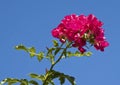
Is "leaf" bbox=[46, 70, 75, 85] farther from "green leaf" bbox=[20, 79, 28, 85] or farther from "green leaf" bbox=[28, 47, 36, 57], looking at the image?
"green leaf" bbox=[28, 47, 36, 57]

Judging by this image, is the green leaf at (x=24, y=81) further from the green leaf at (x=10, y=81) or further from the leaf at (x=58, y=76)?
the leaf at (x=58, y=76)

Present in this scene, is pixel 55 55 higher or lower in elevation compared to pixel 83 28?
lower

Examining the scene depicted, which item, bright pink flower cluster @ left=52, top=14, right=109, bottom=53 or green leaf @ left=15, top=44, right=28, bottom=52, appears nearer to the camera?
bright pink flower cluster @ left=52, top=14, right=109, bottom=53

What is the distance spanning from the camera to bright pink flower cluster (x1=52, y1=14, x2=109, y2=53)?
3.86 metres

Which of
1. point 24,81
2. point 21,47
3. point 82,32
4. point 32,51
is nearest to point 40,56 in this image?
point 32,51

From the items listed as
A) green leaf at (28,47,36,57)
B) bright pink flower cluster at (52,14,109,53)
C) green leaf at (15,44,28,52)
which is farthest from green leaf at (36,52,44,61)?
bright pink flower cluster at (52,14,109,53)

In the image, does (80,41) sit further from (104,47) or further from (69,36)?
(104,47)

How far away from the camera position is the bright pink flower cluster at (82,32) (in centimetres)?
386

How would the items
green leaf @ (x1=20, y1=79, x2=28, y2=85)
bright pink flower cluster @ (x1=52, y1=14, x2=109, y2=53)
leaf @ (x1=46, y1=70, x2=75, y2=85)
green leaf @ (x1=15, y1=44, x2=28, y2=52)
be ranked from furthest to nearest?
green leaf @ (x1=15, y1=44, x2=28, y2=52) < bright pink flower cluster @ (x1=52, y1=14, x2=109, y2=53) < green leaf @ (x1=20, y1=79, x2=28, y2=85) < leaf @ (x1=46, y1=70, x2=75, y2=85)

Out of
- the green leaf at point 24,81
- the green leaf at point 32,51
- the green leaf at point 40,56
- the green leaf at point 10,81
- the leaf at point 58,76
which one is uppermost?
the green leaf at point 32,51

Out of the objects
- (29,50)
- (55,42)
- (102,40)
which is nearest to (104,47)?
(102,40)

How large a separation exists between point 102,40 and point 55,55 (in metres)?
0.73

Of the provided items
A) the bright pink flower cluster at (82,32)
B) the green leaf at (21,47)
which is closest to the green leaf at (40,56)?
the green leaf at (21,47)

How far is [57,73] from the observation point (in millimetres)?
3594
